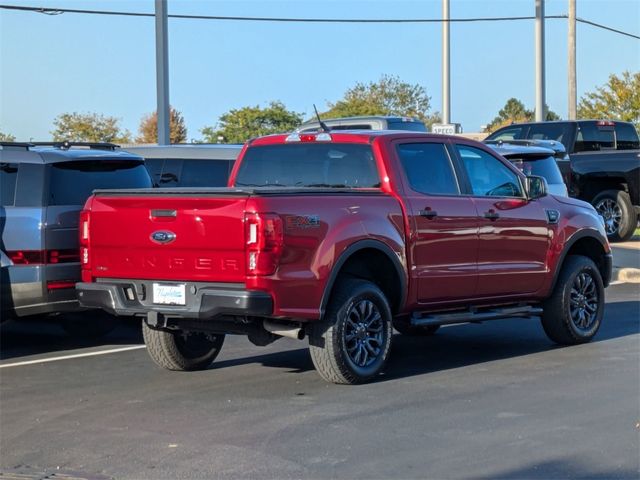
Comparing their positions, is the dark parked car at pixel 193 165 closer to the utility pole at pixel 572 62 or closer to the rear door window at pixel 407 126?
the rear door window at pixel 407 126

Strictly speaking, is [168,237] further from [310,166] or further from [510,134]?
[510,134]

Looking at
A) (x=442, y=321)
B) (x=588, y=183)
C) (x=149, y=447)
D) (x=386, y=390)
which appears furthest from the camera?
(x=588, y=183)

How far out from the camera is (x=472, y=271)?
30.5 feet

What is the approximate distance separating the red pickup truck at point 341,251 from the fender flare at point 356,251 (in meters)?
0.01

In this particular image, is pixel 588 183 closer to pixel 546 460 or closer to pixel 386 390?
pixel 386 390

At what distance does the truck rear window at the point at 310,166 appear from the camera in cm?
890

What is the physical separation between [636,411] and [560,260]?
300cm

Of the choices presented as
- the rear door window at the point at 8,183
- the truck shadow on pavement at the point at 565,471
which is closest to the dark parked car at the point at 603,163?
the rear door window at the point at 8,183

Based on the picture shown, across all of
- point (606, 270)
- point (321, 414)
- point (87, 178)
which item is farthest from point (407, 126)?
point (321, 414)

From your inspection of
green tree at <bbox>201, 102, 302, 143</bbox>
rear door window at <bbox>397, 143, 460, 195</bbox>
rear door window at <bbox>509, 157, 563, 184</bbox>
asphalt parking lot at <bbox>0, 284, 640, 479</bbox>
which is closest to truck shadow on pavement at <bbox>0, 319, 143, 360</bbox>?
asphalt parking lot at <bbox>0, 284, 640, 479</bbox>

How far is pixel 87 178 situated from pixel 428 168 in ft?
10.8

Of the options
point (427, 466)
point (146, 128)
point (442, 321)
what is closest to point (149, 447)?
point (427, 466)

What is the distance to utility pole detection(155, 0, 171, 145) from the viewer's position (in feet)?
69.3

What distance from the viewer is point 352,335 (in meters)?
8.30
